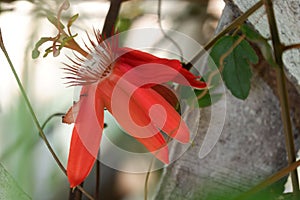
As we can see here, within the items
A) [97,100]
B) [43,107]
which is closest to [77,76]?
[97,100]

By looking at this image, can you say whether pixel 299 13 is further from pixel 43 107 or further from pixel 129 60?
pixel 43 107

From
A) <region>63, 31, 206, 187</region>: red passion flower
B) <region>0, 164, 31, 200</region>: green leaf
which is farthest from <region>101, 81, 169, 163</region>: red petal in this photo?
<region>0, 164, 31, 200</region>: green leaf

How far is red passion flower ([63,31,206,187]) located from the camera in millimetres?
431

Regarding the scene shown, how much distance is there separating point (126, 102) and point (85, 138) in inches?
1.4

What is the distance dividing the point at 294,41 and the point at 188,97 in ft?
0.36

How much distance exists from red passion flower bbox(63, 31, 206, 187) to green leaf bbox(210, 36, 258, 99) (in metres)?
0.13

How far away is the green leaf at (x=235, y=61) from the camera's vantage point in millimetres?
582

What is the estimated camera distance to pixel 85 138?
17.1 inches

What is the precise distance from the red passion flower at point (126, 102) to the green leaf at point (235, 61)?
13 centimetres

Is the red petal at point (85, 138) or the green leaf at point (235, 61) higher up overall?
the green leaf at point (235, 61)

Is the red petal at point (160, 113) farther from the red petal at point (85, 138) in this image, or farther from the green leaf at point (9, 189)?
the green leaf at point (9, 189)

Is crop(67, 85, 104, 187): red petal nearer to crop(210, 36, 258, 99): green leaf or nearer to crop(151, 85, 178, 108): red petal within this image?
crop(151, 85, 178, 108): red petal

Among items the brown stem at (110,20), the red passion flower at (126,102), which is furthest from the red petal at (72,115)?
the brown stem at (110,20)

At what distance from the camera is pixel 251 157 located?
2.52ft
